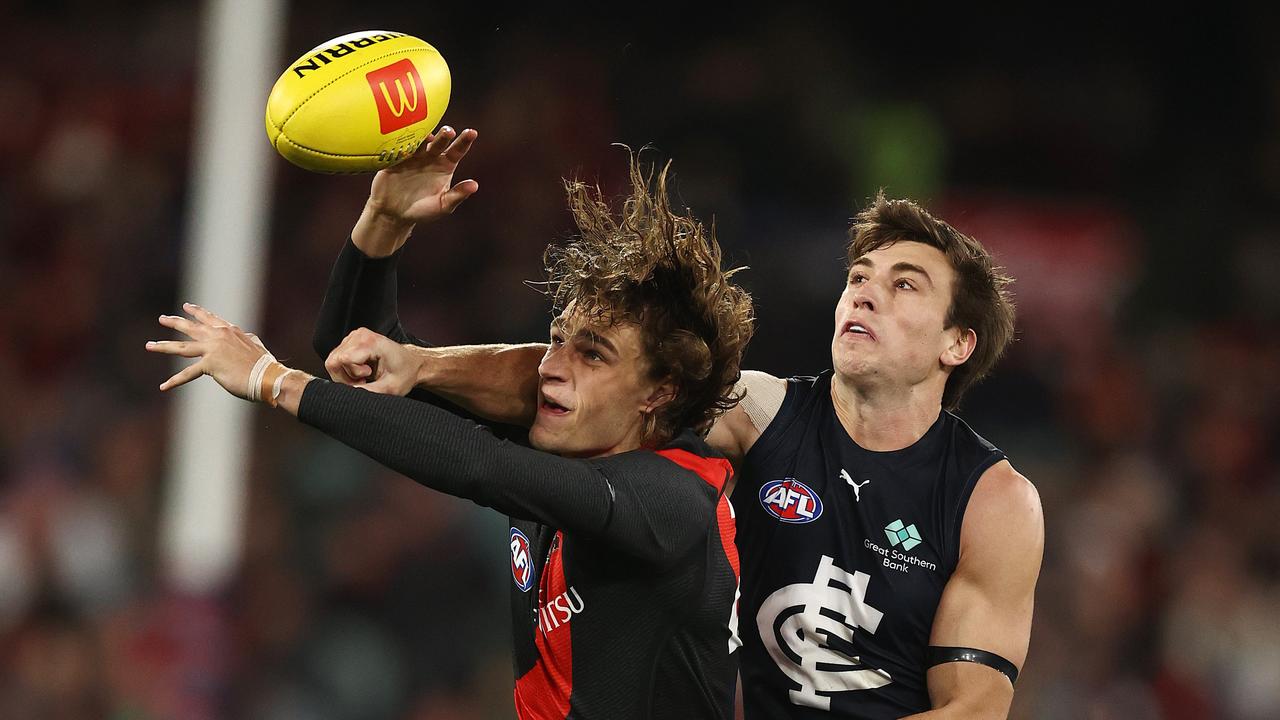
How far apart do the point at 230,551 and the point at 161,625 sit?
553 millimetres

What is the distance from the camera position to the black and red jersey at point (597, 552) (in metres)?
2.60

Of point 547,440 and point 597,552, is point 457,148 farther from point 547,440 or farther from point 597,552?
point 597,552

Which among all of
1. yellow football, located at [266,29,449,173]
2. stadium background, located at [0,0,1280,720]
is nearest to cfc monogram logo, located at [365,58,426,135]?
yellow football, located at [266,29,449,173]

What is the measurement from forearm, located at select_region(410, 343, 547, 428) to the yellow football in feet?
1.60

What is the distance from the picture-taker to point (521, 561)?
10.6 ft

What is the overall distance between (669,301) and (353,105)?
0.80 meters

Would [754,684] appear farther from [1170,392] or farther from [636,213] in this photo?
[1170,392]

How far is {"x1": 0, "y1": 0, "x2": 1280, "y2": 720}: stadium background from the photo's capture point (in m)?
7.38

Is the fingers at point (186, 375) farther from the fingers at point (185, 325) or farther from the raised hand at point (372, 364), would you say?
the raised hand at point (372, 364)

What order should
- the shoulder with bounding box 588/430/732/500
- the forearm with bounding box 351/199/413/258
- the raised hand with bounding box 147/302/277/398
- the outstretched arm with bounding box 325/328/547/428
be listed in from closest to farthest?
the raised hand with bounding box 147/302/277/398, the shoulder with bounding box 588/430/732/500, the outstretched arm with bounding box 325/328/547/428, the forearm with bounding box 351/199/413/258

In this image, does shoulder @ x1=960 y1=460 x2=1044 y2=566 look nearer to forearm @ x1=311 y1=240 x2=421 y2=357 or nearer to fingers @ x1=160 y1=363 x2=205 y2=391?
forearm @ x1=311 y1=240 x2=421 y2=357

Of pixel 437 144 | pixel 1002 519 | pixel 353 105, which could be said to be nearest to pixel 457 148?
pixel 437 144

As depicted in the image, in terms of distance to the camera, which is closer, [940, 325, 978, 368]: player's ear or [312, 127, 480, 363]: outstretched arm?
[312, 127, 480, 363]: outstretched arm

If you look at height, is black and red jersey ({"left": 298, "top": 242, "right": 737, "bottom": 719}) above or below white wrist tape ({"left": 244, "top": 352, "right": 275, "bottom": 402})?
below
